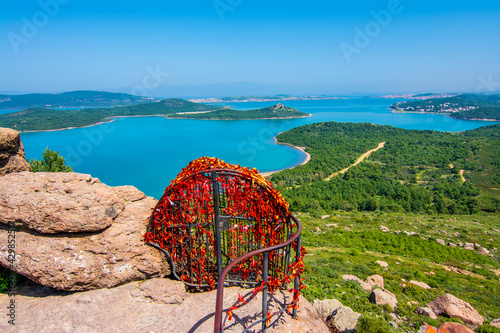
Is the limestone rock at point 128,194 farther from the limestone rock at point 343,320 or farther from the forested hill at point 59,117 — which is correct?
the forested hill at point 59,117

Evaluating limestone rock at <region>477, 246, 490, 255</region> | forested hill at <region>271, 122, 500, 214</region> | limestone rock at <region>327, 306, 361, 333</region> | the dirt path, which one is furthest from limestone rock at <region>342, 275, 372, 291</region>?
the dirt path

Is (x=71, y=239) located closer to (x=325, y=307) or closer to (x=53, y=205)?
(x=53, y=205)

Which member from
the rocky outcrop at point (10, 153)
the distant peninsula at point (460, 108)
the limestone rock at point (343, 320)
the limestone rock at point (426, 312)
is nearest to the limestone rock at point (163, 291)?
the limestone rock at point (343, 320)

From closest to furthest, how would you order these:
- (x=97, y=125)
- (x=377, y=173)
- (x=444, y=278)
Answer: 1. (x=444, y=278)
2. (x=377, y=173)
3. (x=97, y=125)

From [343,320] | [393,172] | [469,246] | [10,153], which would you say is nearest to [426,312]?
[343,320]

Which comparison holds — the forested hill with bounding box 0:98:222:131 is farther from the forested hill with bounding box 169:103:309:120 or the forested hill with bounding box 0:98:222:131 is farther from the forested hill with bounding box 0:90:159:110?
the forested hill with bounding box 0:90:159:110

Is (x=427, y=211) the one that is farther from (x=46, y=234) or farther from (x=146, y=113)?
(x=146, y=113)

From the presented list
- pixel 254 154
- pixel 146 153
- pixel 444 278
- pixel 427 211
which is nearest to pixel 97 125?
pixel 146 153
